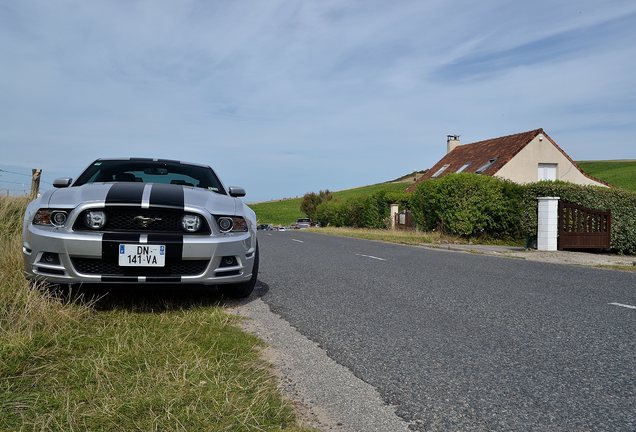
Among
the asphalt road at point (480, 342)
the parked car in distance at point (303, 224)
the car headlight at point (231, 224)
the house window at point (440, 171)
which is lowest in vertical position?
the parked car in distance at point (303, 224)

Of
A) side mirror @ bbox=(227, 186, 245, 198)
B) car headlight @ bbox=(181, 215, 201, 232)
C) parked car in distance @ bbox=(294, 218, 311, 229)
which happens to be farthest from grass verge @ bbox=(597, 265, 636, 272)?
parked car in distance @ bbox=(294, 218, 311, 229)

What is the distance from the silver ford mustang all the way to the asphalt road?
3.40 feet

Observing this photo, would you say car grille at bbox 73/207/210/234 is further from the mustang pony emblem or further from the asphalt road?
the asphalt road

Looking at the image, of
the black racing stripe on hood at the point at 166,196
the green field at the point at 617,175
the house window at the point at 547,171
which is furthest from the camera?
the green field at the point at 617,175

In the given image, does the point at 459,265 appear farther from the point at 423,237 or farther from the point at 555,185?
the point at 423,237

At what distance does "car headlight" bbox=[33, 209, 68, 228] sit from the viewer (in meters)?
4.53

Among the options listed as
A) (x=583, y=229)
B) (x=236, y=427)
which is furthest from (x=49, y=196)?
(x=583, y=229)

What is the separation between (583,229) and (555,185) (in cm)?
237

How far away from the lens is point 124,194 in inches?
186

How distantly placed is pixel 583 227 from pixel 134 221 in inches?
594

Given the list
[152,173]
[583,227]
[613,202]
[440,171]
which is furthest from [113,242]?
[440,171]

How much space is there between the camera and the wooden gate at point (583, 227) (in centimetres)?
1545

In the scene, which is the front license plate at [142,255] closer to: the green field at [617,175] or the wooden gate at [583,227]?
the wooden gate at [583,227]

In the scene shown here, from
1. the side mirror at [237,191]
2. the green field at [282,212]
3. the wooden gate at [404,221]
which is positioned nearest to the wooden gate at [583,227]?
the wooden gate at [404,221]
